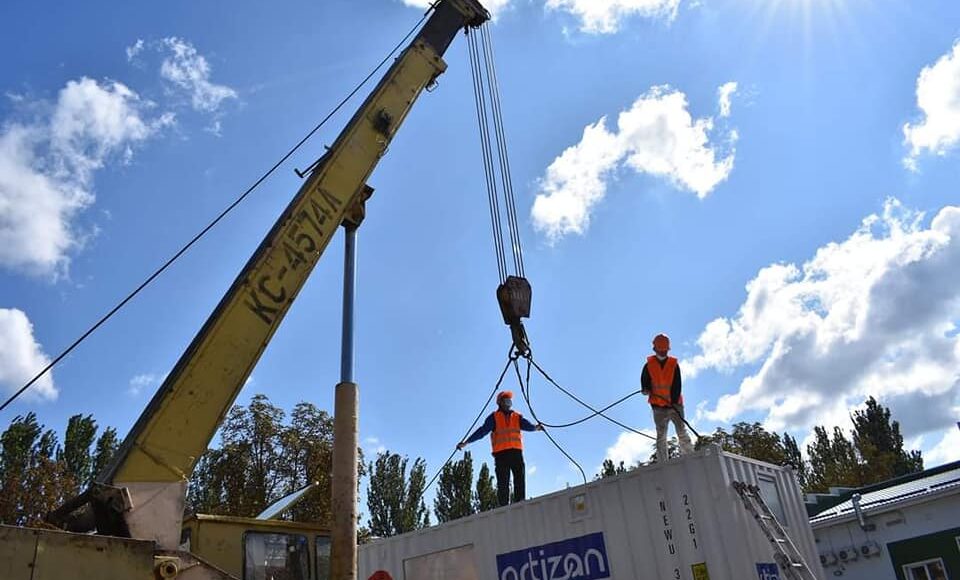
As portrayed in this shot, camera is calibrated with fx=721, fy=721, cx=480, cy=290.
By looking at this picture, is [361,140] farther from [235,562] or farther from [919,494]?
[919,494]

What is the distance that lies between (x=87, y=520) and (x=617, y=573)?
15.6ft

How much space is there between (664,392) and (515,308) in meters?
2.04

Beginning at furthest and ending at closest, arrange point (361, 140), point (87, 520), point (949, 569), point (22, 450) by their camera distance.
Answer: point (22, 450), point (949, 569), point (361, 140), point (87, 520)

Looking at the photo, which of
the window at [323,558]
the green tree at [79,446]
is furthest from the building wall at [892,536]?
the green tree at [79,446]

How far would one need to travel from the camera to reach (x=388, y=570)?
9.08 m

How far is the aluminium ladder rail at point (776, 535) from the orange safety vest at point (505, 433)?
11.1ft

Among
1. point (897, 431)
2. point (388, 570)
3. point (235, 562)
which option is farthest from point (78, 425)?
point (897, 431)

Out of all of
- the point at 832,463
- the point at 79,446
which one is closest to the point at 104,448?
the point at 79,446

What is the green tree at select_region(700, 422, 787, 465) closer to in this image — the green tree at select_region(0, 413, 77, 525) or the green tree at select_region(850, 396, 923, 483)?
the green tree at select_region(850, 396, 923, 483)

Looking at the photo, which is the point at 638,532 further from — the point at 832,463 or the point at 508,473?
the point at 832,463

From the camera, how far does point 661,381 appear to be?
8.57 metres

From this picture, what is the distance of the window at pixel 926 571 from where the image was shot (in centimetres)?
1570

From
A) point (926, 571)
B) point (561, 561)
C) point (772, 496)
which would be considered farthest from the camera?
point (926, 571)

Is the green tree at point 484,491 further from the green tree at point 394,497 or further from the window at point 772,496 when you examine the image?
the window at point 772,496
